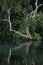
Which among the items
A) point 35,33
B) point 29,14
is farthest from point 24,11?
point 35,33

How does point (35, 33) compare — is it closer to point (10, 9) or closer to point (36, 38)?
point (36, 38)

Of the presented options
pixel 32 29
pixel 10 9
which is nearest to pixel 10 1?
pixel 10 9

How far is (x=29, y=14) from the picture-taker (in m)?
28.2

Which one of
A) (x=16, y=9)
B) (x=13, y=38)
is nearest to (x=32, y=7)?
(x=16, y=9)

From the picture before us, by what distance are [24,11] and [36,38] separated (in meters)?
3.59

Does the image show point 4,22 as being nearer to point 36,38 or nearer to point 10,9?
point 10,9

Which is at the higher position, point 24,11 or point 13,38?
point 24,11

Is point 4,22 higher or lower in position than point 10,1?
lower

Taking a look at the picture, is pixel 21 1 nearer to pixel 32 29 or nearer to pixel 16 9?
pixel 16 9

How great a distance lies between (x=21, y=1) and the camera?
93.1 ft

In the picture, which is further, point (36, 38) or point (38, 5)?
point (38, 5)

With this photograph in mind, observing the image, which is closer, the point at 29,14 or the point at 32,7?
the point at 29,14

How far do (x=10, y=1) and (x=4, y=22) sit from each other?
231 centimetres

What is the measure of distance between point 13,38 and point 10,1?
3.58 m
